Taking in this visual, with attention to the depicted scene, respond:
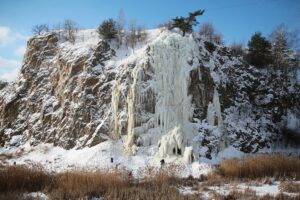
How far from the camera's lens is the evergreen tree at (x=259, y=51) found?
27734 mm

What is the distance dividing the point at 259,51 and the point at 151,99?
14014mm

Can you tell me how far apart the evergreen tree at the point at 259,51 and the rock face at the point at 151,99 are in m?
1.52

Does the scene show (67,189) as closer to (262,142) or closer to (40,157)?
(40,157)

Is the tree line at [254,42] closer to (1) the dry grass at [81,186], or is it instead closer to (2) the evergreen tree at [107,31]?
(2) the evergreen tree at [107,31]

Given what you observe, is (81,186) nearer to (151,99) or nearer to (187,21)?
(151,99)

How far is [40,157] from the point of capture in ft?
66.8

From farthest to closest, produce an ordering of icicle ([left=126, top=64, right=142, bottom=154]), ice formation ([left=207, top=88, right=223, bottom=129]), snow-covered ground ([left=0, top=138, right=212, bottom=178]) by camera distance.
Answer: ice formation ([left=207, top=88, right=223, bottom=129])
icicle ([left=126, top=64, right=142, bottom=154])
snow-covered ground ([left=0, top=138, right=212, bottom=178])

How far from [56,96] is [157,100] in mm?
9263

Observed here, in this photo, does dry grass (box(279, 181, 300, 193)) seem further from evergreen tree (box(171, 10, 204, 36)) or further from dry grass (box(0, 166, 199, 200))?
evergreen tree (box(171, 10, 204, 36))

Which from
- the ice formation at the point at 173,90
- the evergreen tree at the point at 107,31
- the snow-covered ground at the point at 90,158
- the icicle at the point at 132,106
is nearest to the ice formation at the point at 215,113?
the ice formation at the point at 173,90

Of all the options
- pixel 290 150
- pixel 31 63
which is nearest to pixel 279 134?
pixel 290 150

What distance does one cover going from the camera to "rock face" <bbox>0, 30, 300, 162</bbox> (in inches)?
766

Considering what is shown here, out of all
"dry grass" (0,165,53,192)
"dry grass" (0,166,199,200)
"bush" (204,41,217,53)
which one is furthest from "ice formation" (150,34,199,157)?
"dry grass" (0,165,53,192)

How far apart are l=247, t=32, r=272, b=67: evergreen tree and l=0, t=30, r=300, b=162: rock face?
1.52 m
